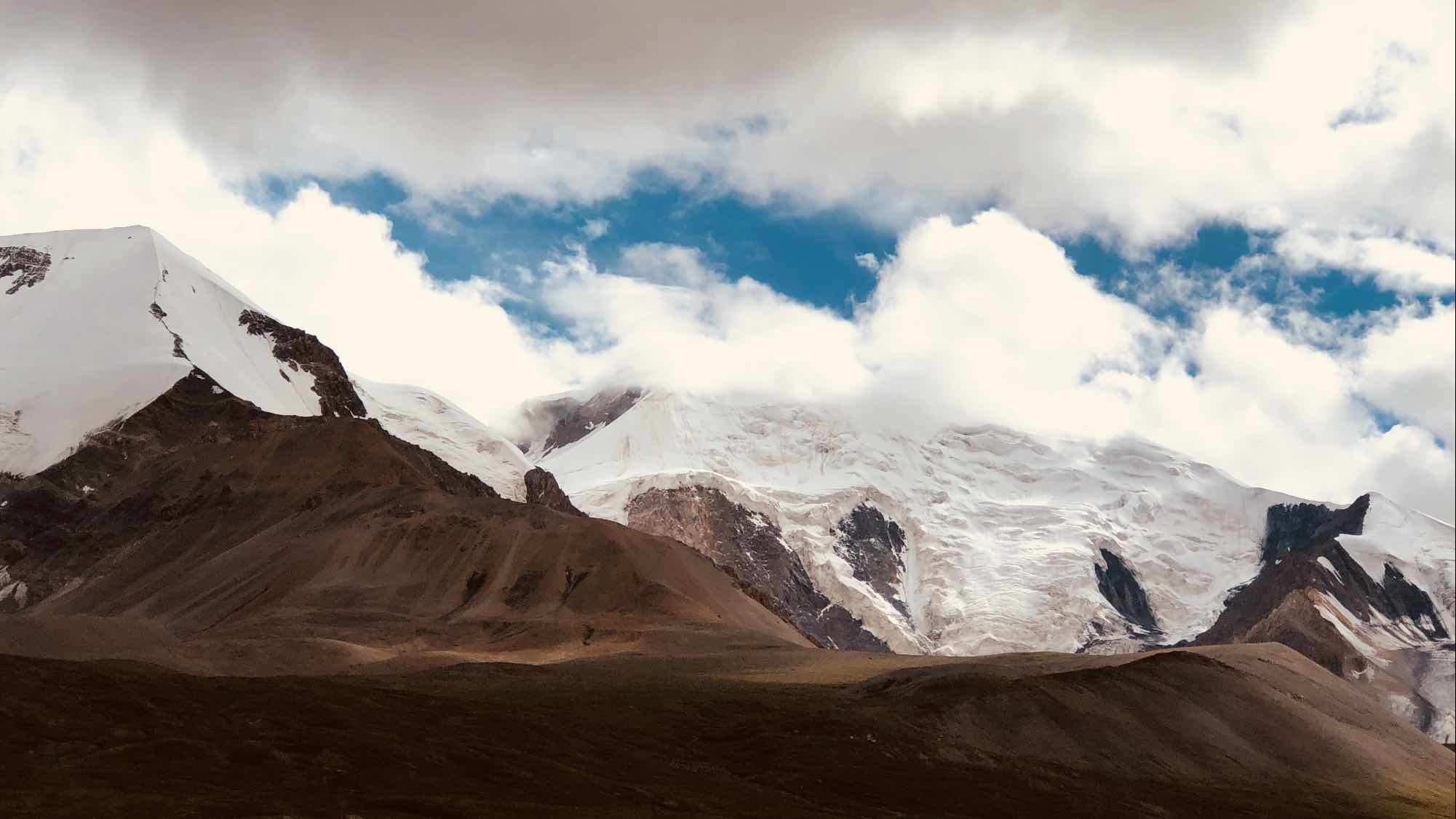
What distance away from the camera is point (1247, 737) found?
132625 millimetres

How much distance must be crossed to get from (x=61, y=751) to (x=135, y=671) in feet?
64.7

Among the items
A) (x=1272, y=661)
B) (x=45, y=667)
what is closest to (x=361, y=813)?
(x=45, y=667)

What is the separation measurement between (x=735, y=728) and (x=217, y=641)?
6273 cm

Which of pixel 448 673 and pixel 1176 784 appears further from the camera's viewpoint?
pixel 448 673

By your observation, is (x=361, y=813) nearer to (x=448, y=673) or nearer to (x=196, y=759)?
(x=196, y=759)

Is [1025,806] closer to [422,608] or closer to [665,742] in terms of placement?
[665,742]

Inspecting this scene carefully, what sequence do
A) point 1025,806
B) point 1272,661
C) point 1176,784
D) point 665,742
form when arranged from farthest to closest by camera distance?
1. point 1272,661
2. point 1176,784
3. point 665,742
4. point 1025,806

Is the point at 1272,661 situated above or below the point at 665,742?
above

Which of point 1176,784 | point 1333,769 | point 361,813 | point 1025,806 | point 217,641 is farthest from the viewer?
point 217,641

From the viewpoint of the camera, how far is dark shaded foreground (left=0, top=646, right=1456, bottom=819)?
74.1m

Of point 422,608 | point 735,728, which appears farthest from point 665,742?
point 422,608

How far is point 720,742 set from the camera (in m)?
109

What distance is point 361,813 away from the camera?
68.4 metres

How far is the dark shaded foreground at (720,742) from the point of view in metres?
74.1
